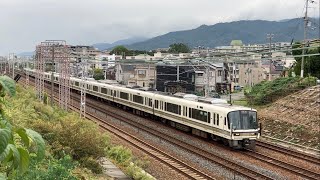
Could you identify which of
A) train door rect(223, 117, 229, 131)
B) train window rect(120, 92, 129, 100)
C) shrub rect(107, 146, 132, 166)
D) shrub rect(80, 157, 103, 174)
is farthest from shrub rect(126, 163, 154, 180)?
train window rect(120, 92, 129, 100)

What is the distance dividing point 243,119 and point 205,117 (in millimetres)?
2519

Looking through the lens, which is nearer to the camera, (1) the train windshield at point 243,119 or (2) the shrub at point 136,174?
(2) the shrub at point 136,174

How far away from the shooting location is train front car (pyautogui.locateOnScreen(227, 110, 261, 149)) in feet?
66.5

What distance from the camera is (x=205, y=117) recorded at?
22.6 meters

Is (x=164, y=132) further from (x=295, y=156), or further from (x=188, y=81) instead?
(x=188, y=81)

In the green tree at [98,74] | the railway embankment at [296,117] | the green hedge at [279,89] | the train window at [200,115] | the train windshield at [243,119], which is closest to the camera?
the train windshield at [243,119]

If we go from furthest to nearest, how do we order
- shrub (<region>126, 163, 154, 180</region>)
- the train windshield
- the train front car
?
the train windshield
the train front car
shrub (<region>126, 163, 154, 180</region>)

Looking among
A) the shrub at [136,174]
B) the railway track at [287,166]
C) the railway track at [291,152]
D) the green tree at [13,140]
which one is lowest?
the railway track at [291,152]

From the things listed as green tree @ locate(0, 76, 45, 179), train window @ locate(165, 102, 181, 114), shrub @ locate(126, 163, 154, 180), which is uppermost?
green tree @ locate(0, 76, 45, 179)

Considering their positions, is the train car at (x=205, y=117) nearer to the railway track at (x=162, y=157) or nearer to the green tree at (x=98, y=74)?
the railway track at (x=162, y=157)

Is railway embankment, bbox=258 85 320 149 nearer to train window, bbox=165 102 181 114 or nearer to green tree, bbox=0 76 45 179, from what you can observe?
train window, bbox=165 102 181 114

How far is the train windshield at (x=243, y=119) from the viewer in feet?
67.0

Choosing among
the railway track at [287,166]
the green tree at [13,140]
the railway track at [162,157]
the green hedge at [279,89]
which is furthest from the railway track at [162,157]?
the green hedge at [279,89]

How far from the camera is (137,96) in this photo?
35.1 m
